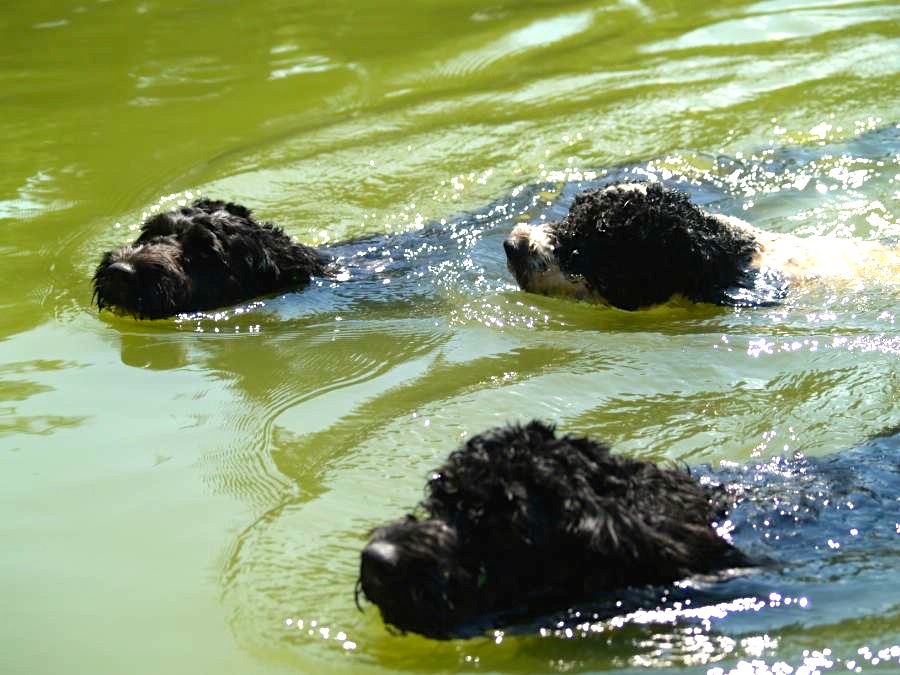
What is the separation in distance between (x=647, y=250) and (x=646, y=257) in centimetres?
6

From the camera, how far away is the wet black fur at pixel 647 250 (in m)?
9.30

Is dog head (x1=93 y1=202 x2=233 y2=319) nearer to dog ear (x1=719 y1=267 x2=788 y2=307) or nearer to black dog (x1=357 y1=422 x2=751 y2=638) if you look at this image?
dog ear (x1=719 y1=267 x2=788 y2=307)

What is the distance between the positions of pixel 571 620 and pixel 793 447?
7.88 ft

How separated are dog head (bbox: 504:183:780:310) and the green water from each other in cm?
19

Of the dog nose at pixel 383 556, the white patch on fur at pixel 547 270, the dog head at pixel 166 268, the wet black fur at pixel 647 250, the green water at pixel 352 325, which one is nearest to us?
the dog nose at pixel 383 556

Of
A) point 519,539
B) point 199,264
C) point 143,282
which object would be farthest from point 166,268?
point 519,539

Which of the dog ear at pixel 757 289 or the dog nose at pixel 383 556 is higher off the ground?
the dog nose at pixel 383 556

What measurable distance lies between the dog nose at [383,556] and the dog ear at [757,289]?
17.5 feet

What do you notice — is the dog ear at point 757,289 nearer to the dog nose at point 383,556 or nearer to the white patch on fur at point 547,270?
the white patch on fur at point 547,270

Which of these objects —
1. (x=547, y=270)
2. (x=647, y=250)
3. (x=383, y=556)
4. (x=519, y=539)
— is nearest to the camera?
(x=383, y=556)

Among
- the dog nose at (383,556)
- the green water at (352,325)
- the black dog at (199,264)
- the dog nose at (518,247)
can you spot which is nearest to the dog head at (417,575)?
the dog nose at (383,556)

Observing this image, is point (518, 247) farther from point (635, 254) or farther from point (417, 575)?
point (417, 575)

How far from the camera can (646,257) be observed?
9383 mm

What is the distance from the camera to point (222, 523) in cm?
634
